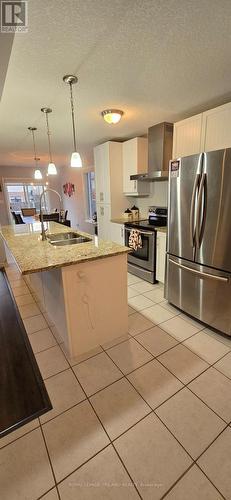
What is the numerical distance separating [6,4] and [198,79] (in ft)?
4.95

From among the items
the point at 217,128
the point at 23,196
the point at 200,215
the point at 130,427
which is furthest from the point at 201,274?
the point at 23,196

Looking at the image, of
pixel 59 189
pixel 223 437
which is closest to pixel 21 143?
pixel 59 189

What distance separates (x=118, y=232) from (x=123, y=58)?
8.45ft

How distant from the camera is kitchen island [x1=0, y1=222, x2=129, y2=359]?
5.65 feet

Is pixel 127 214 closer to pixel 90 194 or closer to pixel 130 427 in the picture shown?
pixel 90 194

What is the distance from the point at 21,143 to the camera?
13.5 ft

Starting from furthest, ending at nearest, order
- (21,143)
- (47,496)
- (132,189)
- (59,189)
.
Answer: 1. (59,189)
2. (21,143)
3. (132,189)
4. (47,496)

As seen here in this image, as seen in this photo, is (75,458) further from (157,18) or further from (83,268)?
(157,18)

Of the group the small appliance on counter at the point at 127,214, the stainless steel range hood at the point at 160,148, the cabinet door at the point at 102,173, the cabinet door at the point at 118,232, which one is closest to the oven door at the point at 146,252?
the cabinet door at the point at 118,232

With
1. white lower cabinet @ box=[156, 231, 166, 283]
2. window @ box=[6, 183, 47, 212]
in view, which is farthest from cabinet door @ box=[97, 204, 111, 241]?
window @ box=[6, 183, 47, 212]

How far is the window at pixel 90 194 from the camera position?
6.36 metres

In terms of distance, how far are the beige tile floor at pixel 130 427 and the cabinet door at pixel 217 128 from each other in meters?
2.00

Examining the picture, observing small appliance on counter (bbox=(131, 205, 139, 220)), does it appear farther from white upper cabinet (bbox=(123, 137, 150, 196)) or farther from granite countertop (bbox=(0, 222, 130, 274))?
granite countertop (bbox=(0, 222, 130, 274))

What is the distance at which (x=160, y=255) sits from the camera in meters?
3.09
